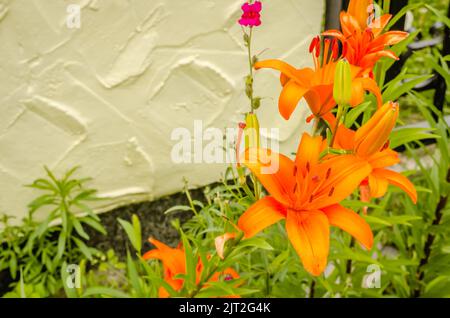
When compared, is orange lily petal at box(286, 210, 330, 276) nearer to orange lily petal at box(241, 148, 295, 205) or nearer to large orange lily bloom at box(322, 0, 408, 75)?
orange lily petal at box(241, 148, 295, 205)

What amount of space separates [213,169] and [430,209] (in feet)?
2.37

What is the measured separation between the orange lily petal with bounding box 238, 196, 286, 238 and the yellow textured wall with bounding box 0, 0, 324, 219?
861mm

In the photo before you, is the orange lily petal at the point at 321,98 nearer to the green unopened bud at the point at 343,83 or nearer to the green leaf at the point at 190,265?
the green unopened bud at the point at 343,83

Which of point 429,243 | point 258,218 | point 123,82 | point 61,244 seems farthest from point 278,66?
point 61,244

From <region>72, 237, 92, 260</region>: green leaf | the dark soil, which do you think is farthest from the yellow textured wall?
<region>72, 237, 92, 260</region>: green leaf

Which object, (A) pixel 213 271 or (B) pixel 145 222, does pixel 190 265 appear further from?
(B) pixel 145 222

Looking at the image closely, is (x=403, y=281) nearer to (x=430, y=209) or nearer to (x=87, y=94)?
(x=430, y=209)

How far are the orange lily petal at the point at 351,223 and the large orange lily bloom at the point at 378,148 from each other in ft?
0.10

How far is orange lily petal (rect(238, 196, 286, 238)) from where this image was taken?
1.34 ft

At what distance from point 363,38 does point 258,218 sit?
199mm

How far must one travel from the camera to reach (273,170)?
0.44 metres

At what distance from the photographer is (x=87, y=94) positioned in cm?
119
